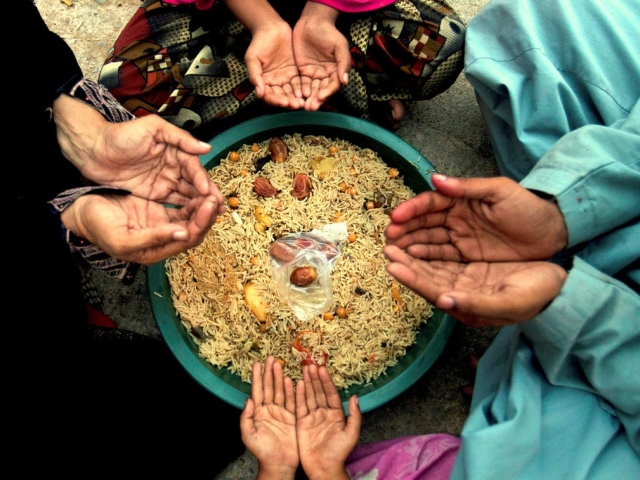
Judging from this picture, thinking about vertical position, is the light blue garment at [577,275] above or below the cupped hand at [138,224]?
below

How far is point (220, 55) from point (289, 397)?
119 centimetres

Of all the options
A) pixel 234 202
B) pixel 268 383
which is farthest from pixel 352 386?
pixel 234 202

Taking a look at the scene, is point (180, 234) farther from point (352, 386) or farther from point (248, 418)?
point (352, 386)

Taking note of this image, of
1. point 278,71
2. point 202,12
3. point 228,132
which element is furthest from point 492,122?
point 202,12

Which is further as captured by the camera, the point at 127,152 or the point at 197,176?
the point at 127,152

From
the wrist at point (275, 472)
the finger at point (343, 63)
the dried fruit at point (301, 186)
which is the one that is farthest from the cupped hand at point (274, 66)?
the wrist at point (275, 472)

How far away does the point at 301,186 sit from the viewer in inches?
71.3

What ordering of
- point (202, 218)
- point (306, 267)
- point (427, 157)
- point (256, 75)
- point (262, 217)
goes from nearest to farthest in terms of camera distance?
1. point (202, 218)
2. point (256, 75)
3. point (306, 267)
4. point (262, 217)
5. point (427, 157)

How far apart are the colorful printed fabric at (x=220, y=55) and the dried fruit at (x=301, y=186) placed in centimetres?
36

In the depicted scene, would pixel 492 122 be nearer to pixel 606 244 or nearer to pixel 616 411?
pixel 606 244

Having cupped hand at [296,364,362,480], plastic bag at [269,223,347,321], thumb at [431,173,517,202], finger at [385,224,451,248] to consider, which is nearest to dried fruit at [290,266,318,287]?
plastic bag at [269,223,347,321]

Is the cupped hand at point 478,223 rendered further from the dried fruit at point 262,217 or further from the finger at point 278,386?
the dried fruit at point 262,217

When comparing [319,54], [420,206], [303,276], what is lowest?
[303,276]

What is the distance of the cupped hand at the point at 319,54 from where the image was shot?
1.59m
